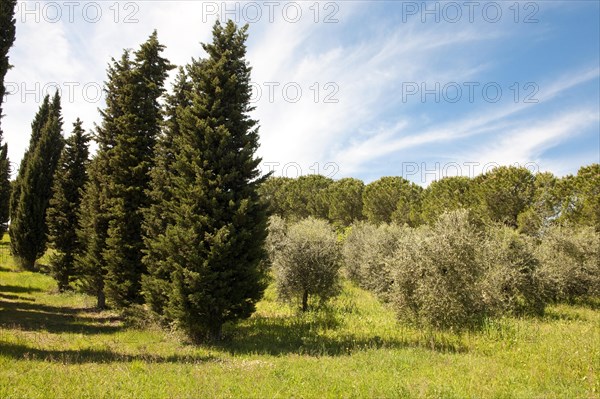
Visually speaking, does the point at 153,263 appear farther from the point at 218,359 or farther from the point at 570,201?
the point at 570,201

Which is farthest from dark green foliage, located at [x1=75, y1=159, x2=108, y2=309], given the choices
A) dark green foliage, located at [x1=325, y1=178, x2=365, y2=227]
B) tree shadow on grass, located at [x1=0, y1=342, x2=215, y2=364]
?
dark green foliage, located at [x1=325, y1=178, x2=365, y2=227]

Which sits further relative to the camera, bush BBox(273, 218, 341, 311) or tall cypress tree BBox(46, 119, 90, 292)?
tall cypress tree BBox(46, 119, 90, 292)

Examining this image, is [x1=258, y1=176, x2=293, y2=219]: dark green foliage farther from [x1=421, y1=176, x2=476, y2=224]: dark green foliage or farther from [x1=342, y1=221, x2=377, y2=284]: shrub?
[x1=342, y1=221, x2=377, y2=284]: shrub

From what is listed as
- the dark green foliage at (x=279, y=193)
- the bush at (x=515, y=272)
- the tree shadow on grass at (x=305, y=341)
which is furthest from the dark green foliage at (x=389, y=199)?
the tree shadow on grass at (x=305, y=341)

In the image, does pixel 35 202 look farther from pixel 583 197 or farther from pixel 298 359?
pixel 583 197

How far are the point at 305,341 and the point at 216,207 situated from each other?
7.29m

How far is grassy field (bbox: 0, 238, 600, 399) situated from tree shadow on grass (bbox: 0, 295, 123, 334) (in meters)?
0.05

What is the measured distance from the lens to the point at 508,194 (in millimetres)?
48438

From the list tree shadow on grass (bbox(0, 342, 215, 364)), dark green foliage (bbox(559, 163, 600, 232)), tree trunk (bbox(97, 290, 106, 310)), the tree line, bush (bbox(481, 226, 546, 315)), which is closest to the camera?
tree shadow on grass (bbox(0, 342, 215, 364))

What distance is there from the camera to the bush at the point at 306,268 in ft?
73.5

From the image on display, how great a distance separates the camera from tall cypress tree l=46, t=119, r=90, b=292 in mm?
27828

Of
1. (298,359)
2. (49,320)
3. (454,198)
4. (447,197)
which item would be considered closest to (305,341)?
(298,359)

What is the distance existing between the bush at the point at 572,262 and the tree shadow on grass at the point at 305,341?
700 inches

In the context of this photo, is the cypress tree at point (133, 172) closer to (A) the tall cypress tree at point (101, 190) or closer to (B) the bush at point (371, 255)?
(A) the tall cypress tree at point (101, 190)
